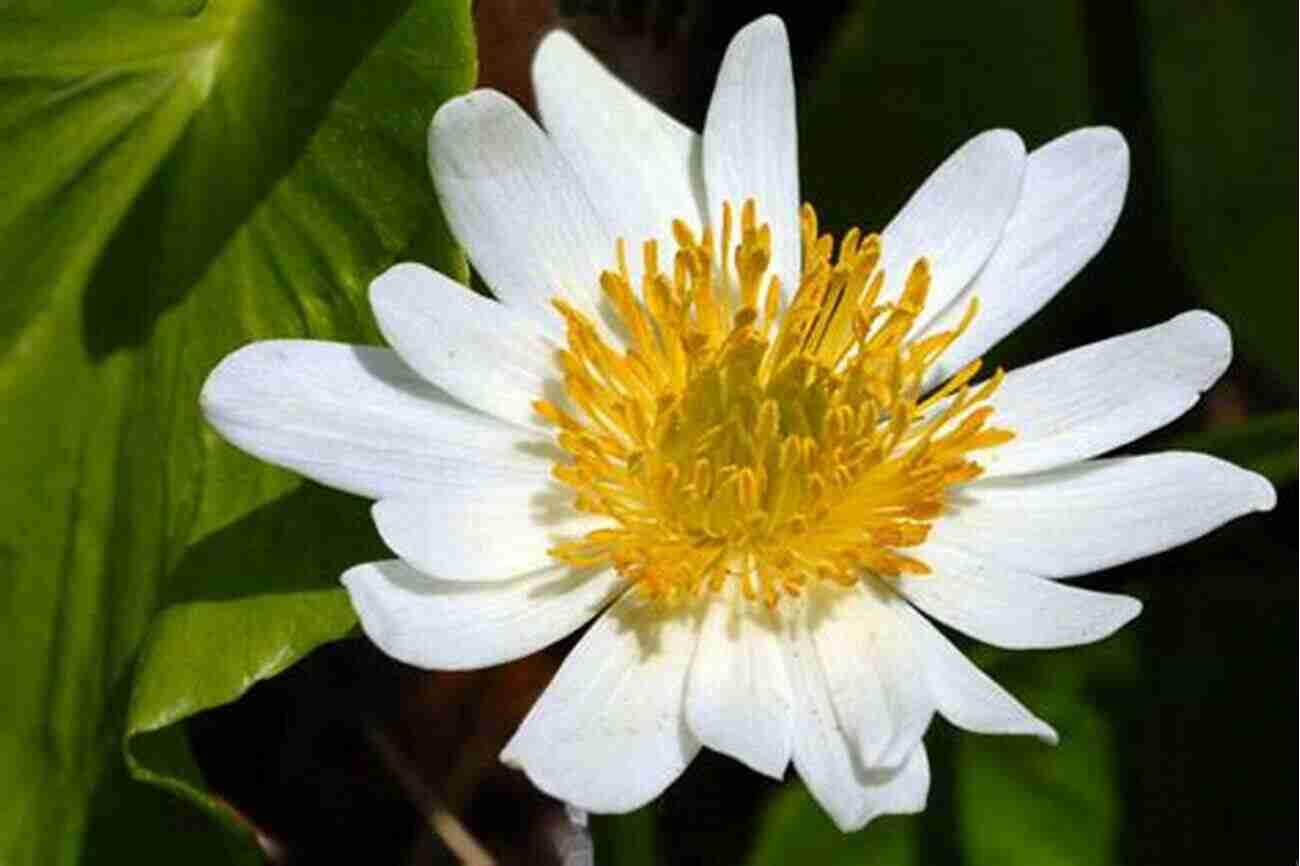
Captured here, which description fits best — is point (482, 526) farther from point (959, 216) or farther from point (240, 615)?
point (959, 216)

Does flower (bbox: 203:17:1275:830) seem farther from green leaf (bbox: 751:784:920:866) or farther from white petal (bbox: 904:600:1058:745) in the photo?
green leaf (bbox: 751:784:920:866)

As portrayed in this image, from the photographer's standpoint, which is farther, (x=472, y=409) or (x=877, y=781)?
(x=472, y=409)

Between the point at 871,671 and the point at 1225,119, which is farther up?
the point at 1225,119

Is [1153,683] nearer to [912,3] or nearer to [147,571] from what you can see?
[912,3]

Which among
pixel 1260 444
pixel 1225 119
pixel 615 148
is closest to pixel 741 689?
pixel 615 148

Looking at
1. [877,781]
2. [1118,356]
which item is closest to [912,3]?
[1118,356]

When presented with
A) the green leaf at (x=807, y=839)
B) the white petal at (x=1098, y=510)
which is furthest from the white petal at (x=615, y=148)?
the green leaf at (x=807, y=839)
